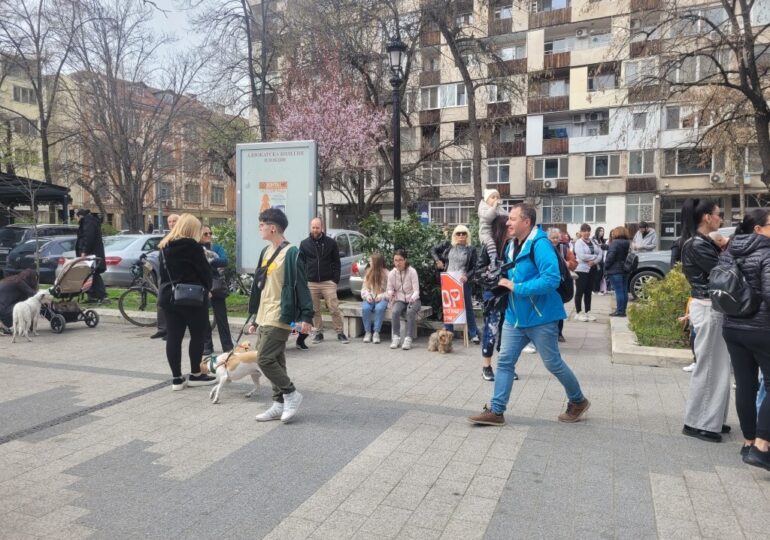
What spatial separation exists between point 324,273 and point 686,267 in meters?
5.30

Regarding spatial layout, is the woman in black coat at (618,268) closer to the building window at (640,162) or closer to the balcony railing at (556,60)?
the building window at (640,162)

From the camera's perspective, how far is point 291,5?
22.8 m

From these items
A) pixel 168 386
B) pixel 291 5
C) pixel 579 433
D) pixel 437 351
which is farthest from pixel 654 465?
pixel 291 5

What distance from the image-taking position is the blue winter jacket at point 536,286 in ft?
15.3

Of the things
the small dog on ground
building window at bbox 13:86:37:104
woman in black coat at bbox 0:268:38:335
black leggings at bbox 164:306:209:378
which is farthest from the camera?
building window at bbox 13:86:37:104

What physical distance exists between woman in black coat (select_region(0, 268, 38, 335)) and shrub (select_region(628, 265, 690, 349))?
9257mm

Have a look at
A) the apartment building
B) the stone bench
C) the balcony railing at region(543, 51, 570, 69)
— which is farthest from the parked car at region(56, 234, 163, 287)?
the balcony railing at region(543, 51, 570, 69)

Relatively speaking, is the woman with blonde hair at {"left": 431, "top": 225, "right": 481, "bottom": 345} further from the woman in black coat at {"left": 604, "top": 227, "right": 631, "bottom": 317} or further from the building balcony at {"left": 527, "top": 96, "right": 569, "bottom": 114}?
the building balcony at {"left": 527, "top": 96, "right": 569, "bottom": 114}

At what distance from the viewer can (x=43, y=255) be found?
15.2 meters

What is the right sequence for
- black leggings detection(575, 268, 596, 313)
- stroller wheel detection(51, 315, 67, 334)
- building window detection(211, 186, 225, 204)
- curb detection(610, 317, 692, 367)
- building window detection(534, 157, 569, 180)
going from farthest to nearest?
building window detection(211, 186, 225, 204), building window detection(534, 157, 569, 180), black leggings detection(575, 268, 596, 313), stroller wheel detection(51, 315, 67, 334), curb detection(610, 317, 692, 367)

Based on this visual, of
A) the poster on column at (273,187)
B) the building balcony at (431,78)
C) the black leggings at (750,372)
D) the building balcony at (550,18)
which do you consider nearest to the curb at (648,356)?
the black leggings at (750,372)

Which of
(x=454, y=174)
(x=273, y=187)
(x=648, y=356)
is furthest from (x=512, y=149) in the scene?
(x=648, y=356)

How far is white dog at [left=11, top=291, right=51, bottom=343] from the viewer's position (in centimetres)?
893

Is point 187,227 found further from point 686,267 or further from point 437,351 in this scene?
point 686,267
